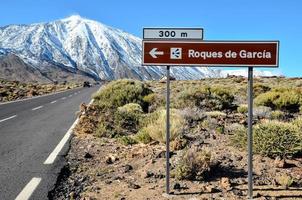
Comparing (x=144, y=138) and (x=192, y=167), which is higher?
(x=144, y=138)

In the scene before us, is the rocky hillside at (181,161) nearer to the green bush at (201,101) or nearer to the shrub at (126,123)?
the shrub at (126,123)

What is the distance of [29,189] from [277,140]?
4.43 metres

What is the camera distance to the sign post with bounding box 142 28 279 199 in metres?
6.90

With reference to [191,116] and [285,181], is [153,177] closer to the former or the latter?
[285,181]

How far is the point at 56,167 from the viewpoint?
9.12 meters

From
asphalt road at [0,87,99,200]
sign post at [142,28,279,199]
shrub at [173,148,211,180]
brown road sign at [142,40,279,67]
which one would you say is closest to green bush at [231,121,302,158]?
shrub at [173,148,211,180]

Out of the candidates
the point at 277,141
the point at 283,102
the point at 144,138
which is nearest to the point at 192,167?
the point at 277,141

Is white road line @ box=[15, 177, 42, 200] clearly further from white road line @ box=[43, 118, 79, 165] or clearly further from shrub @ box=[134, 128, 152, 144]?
shrub @ box=[134, 128, 152, 144]

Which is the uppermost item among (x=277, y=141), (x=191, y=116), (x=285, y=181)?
(x=191, y=116)

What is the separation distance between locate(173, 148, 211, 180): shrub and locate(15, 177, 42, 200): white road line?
2.15 metres

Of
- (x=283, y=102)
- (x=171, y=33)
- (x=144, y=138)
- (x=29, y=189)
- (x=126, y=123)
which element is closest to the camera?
(x=171, y=33)

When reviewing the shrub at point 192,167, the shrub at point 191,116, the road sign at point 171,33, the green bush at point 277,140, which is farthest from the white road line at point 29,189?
the shrub at point 191,116

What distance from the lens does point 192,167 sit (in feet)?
25.9

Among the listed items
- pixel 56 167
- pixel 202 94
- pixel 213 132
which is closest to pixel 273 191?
pixel 56 167
